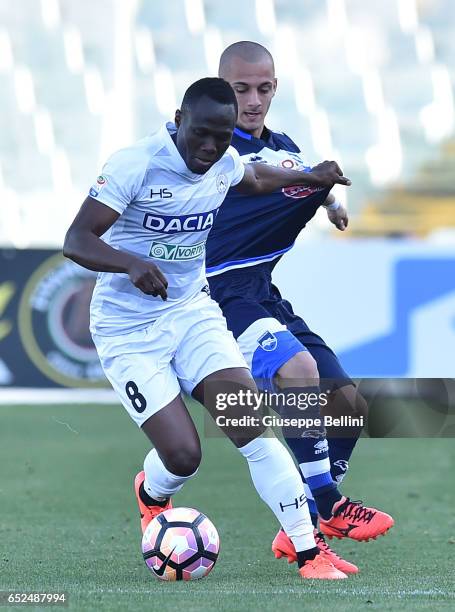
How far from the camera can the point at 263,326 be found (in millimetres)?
6117

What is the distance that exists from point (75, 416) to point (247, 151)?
7442mm

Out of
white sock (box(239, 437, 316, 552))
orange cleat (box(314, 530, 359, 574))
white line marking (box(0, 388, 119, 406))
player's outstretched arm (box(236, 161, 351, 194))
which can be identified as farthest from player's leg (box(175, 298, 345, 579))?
white line marking (box(0, 388, 119, 406))

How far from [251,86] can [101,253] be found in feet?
5.38

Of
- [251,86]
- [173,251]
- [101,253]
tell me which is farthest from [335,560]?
[251,86]

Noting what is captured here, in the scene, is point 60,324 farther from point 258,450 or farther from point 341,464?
point 258,450

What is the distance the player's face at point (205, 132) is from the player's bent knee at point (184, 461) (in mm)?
1218

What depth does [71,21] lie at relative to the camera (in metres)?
17.9

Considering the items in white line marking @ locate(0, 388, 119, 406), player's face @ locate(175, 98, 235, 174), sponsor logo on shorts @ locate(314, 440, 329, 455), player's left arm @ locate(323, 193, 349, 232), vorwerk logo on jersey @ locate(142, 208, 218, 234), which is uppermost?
player's face @ locate(175, 98, 235, 174)

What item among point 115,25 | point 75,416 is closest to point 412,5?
point 115,25

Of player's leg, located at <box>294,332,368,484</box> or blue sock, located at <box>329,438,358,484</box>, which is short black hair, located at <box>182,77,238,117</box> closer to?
player's leg, located at <box>294,332,368,484</box>

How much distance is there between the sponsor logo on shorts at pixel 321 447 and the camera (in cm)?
600

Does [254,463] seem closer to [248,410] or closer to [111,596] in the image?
[248,410]

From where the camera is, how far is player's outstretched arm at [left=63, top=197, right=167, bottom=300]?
4922 mm

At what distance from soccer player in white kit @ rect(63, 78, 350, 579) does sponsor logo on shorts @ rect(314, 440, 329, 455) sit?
0.45m
